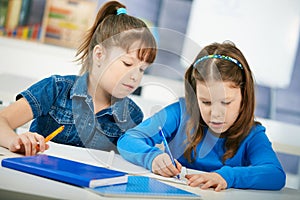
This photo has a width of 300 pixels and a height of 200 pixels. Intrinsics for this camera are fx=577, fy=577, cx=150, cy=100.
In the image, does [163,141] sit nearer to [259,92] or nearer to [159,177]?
[159,177]

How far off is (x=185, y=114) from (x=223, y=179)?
186 mm

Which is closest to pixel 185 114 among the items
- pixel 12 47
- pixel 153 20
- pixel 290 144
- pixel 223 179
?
pixel 223 179

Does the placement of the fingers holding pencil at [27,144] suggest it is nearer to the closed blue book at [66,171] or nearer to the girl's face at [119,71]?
the closed blue book at [66,171]

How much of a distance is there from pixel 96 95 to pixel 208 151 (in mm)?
305

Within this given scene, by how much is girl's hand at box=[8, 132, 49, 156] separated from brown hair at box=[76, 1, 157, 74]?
0.25 meters

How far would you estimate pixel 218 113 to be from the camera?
1.22 m

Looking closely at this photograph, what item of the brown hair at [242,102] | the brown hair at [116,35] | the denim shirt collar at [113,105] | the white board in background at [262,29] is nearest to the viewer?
the brown hair at [116,35]

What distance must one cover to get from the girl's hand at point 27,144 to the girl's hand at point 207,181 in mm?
331

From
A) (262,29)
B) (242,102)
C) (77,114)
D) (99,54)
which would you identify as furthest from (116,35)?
(262,29)

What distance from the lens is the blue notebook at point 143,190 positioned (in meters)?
0.99

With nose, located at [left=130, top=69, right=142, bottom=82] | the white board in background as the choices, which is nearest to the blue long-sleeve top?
nose, located at [left=130, top=69, right=142, bottom=82]

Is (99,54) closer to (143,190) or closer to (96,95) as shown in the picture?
(96,95)

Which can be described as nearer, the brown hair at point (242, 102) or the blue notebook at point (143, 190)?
the blue notebook at point (143, 190)

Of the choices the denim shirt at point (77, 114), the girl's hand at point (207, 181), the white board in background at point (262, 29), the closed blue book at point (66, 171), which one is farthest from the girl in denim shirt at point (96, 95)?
the white board in background at point (262, 29)
